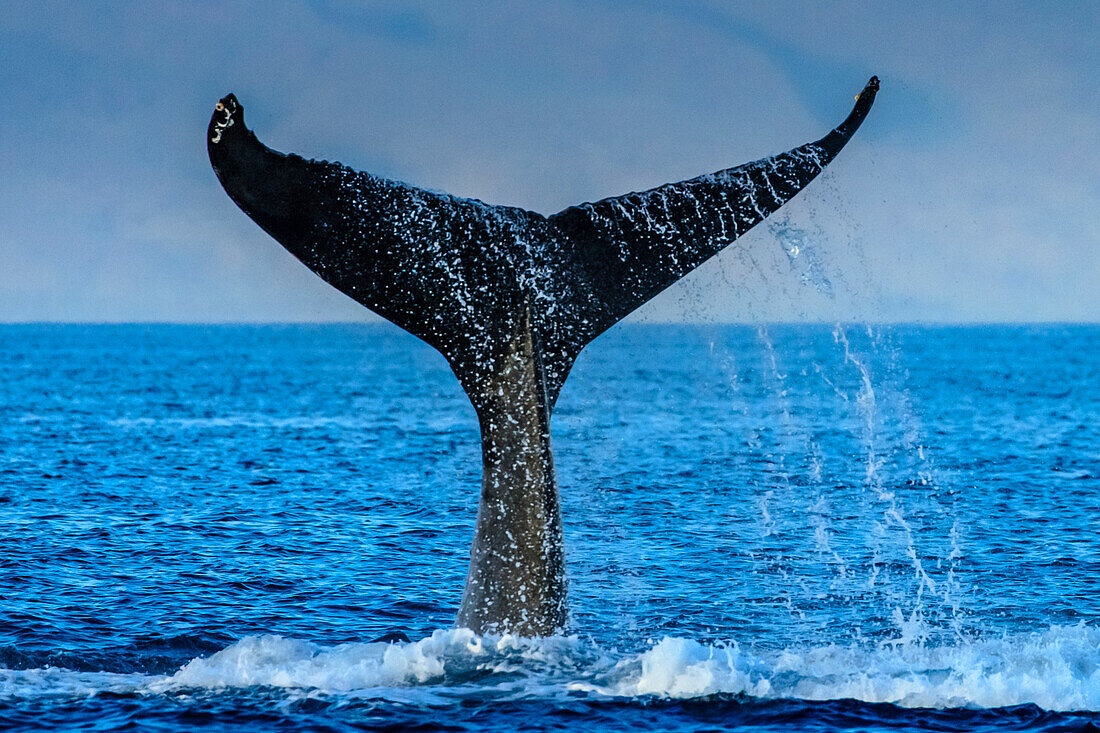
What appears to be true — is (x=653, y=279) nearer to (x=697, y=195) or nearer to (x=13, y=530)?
(x=697, y=195)

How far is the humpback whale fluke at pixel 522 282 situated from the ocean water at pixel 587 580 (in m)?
0.92

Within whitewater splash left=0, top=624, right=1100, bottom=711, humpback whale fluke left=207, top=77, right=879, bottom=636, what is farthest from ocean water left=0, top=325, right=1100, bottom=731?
humpback whale fluke left=207, top=77, right=879, bottom=636

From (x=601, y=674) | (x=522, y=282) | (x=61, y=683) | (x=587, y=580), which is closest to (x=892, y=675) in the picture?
(x=601, y=674)

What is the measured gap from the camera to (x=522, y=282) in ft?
29.2

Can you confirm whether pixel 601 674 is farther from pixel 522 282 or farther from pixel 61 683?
pixel 61 683

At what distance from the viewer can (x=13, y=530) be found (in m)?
19.0

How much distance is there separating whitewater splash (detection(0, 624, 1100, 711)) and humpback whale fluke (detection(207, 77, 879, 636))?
52cm

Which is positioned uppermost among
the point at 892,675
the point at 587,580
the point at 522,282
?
the point at 522,282

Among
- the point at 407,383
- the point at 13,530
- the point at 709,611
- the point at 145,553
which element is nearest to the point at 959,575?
the point at 709,611

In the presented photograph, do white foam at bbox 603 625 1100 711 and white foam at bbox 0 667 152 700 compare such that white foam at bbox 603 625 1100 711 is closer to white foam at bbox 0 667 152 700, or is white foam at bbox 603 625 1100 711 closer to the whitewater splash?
the whitewater splash

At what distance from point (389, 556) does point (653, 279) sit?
9284mm

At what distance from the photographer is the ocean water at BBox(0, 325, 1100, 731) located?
932 centimetres

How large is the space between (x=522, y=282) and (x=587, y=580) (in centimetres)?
684

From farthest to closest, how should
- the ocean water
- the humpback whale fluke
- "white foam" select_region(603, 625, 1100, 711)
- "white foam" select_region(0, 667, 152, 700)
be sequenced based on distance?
"white foam" select_region(0, 667, 152, 700)
"white foam" select_region(603, 625, 1100, 711)
the ocean water
the humpback whale fluke
